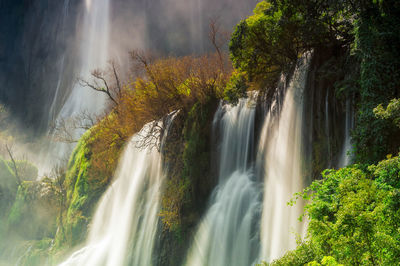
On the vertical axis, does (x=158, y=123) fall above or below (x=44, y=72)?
below

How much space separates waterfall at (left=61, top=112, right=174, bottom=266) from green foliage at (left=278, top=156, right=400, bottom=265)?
8941 millimetres

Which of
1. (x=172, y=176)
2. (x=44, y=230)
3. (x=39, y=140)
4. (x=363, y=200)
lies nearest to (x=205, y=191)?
(x=172, y=176)

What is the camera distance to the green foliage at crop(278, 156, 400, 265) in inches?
178

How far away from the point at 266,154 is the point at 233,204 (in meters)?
2.05

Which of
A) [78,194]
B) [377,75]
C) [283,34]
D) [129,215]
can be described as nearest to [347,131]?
[377,75]

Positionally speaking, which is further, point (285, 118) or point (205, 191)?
point (205, 191)

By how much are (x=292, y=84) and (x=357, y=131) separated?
10.8 ft

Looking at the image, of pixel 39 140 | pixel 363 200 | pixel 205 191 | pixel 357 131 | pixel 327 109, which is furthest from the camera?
pixel 39 140

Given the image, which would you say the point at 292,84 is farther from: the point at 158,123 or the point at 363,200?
the point at 158,123

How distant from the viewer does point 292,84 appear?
10.1 meters

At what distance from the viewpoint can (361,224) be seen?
4.74m

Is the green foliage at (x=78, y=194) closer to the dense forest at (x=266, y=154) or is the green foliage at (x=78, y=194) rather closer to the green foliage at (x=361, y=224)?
the dense forest at (x=266, y=154)

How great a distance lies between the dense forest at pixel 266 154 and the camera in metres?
5.91

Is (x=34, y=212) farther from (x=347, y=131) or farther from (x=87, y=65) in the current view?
(x=347, y=131)
